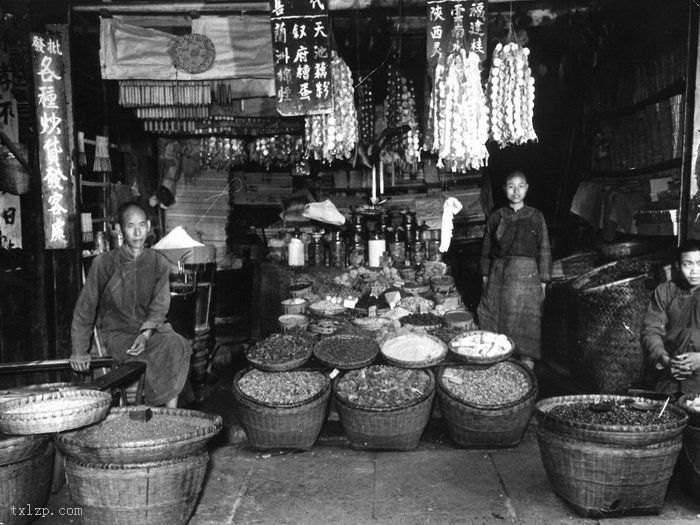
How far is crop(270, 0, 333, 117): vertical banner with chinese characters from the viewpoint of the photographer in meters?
5.14

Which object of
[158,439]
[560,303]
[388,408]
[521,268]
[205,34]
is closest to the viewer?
[158,439]

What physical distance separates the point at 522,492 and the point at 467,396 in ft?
2.94

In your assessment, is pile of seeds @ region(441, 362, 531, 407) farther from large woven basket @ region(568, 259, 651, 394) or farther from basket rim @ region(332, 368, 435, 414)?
large woven basket @ region(568, 259, 651, 394)

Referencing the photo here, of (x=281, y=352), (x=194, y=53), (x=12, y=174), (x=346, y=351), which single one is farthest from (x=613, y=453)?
(x=12, y=174)

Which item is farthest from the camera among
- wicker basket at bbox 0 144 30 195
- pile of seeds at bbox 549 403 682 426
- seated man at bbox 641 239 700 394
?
wicker basket at bbox 0 144 30 195

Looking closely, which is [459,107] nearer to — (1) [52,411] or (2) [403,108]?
(2) [403,108]

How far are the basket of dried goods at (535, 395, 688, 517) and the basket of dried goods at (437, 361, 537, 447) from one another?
0.81m

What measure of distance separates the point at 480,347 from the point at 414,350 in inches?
22.2

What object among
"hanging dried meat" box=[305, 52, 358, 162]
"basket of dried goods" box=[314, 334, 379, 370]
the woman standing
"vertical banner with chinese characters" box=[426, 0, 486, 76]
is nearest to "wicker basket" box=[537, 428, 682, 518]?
"basket of dried goods" box=[314, 334, 379, 370]

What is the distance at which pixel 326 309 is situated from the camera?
20.0 ft

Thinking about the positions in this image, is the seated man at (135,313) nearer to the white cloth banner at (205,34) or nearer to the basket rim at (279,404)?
the basket rim at (279,404)

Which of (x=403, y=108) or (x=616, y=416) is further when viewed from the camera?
(x=403, y=108)

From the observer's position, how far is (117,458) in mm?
3172

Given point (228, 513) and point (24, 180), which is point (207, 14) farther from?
point (228, 513)
